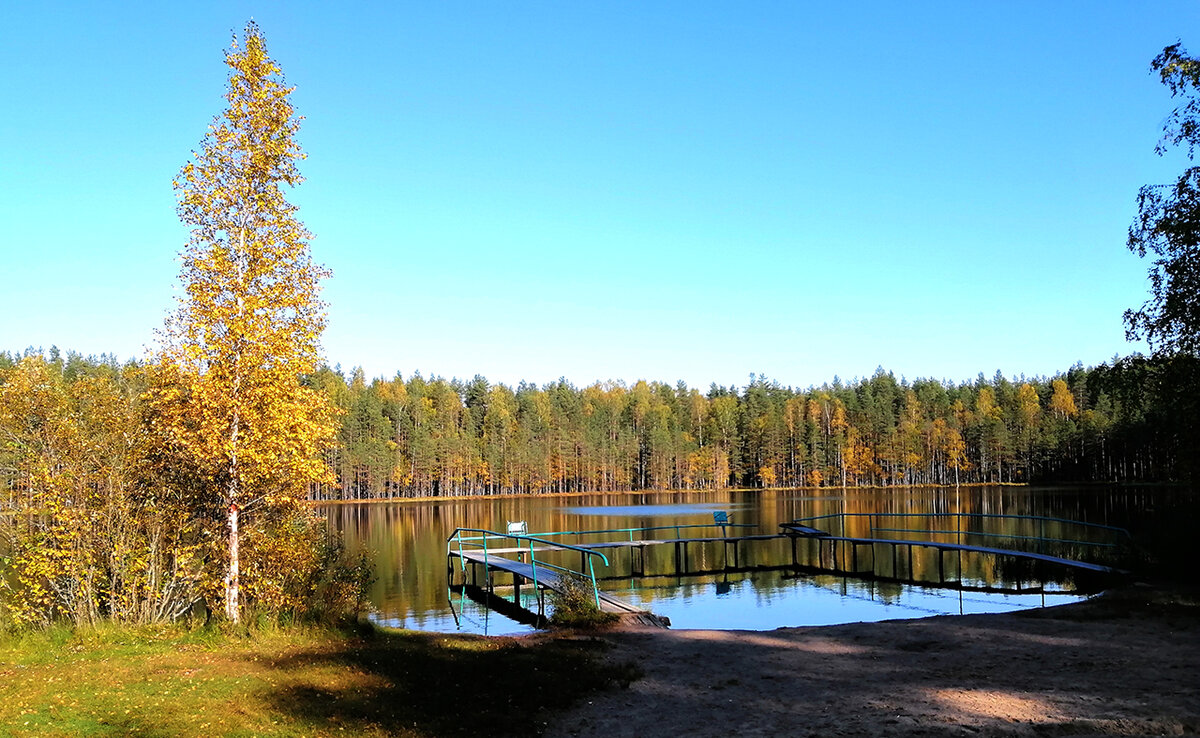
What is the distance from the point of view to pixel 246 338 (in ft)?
48.9

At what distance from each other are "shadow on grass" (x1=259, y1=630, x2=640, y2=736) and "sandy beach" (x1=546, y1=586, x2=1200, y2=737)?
478mm

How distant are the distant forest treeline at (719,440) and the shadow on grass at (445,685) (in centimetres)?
8796

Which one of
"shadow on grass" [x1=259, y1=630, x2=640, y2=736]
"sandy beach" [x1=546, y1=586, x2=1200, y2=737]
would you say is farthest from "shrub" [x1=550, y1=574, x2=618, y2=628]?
"shadow on grass" [x1=259, y1=630, x2=640, y2=736]

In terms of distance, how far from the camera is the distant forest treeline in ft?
344

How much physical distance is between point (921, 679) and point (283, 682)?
7.23 metres

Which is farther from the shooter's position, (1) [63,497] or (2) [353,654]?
(1) [63,497]

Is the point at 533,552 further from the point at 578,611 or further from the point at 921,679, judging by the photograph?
the point at 921,679

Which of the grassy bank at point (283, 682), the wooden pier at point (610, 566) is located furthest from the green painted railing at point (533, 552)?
the grassy bank at point (283, 682)

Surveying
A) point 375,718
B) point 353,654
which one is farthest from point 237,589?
point 375,718

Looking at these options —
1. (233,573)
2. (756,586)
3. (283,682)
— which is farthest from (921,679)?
(756,586)

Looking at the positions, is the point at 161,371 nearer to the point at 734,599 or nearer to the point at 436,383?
the point at 734,599

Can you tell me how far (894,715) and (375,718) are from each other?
16.5 ft

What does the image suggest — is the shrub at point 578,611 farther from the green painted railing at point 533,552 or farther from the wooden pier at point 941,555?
the wooden pier at point 941,555

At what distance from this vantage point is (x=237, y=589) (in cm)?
1451
